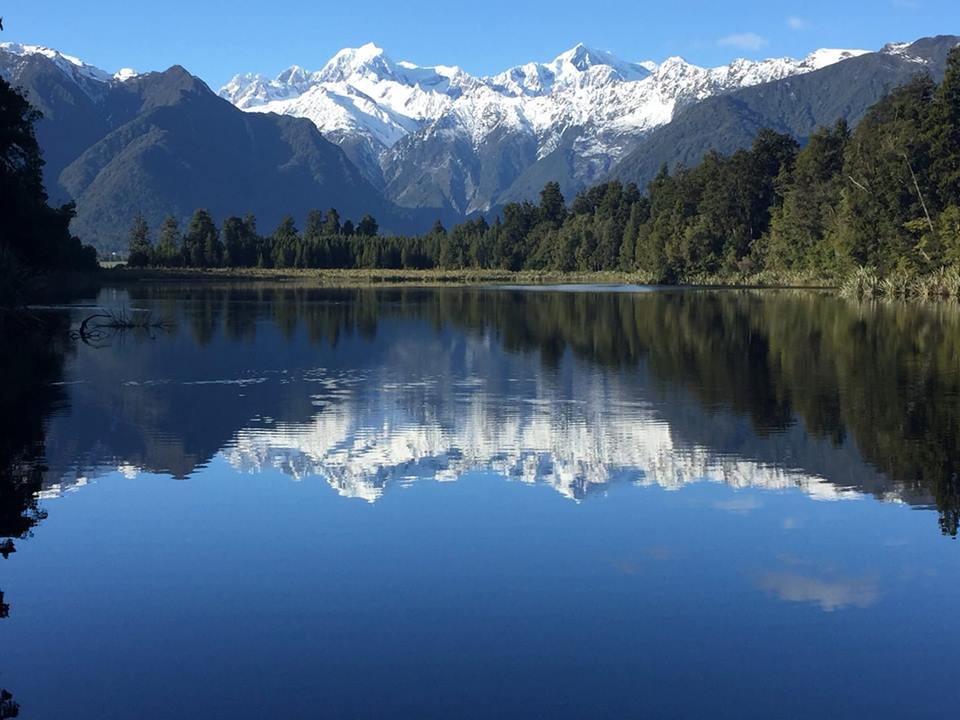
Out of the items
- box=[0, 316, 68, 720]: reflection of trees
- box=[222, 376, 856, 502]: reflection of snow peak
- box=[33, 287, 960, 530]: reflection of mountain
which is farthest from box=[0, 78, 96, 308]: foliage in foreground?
box=[222, 376, 856, 502]: reflection of snow peak

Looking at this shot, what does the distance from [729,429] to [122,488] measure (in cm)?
1467

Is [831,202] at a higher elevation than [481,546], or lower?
higher

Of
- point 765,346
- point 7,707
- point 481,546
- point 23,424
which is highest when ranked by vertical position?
point 765,346

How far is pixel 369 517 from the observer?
2033 centimetres

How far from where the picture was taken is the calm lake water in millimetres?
12609

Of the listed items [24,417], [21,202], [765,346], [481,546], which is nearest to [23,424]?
[24,417]

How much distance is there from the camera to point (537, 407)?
114ft

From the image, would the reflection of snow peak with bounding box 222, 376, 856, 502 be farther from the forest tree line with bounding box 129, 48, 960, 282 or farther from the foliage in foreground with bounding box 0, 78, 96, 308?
the forest tree line with bounding box 129, 48, 960, 282

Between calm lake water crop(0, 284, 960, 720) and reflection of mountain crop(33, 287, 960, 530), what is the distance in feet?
0.56

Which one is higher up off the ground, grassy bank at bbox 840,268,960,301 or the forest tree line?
the forest tree line

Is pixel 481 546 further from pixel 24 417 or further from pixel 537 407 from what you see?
pixel 24 417

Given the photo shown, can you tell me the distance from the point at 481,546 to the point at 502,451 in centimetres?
898

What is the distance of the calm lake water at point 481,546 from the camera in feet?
41.4

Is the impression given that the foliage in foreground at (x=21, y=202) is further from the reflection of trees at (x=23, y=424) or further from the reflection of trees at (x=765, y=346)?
the reflection of trees at (x=765, y=346)
